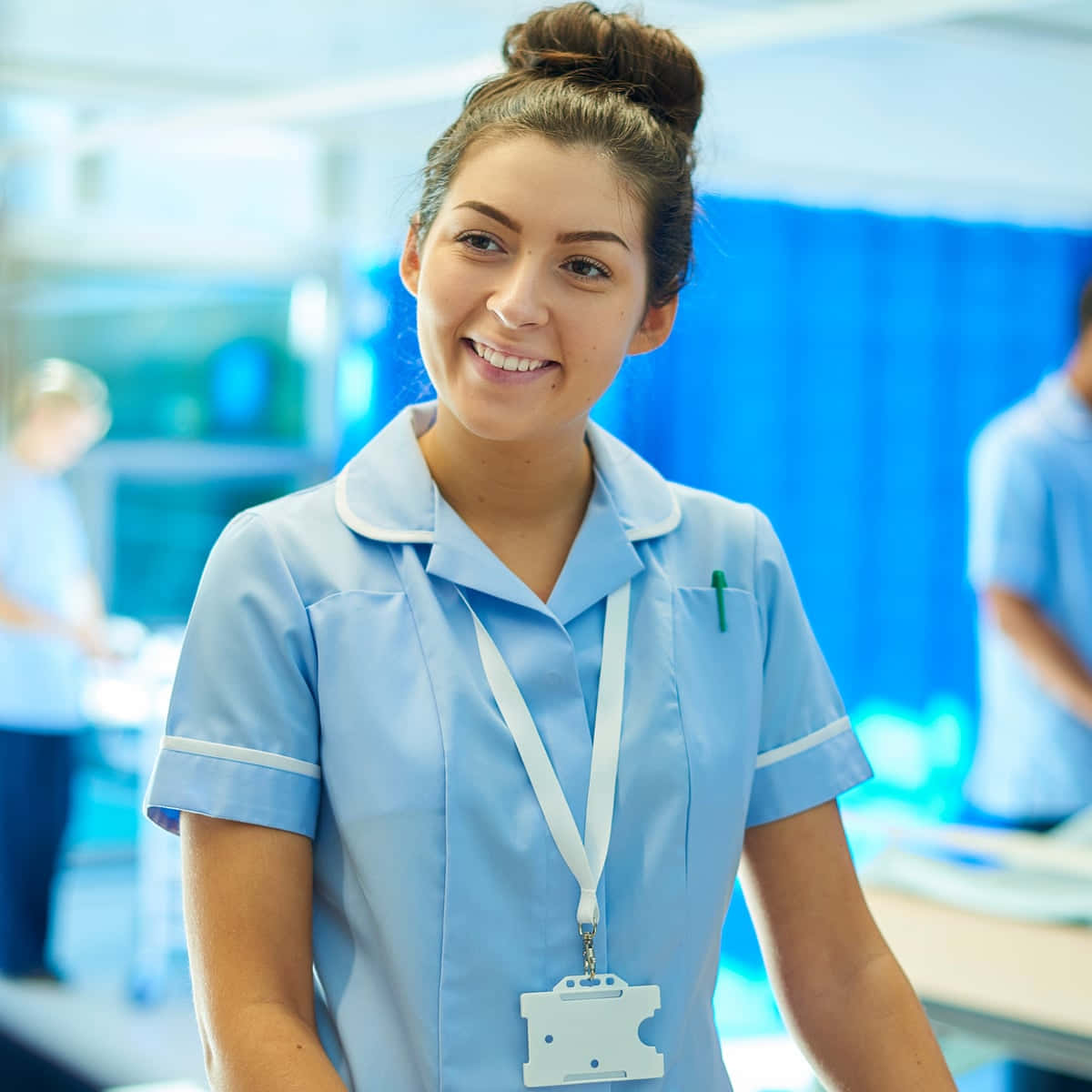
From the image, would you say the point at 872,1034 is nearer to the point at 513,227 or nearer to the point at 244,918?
the point at 244,918

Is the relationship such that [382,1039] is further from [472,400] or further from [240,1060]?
[472,400]

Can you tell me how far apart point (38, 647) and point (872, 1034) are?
3.63 meters

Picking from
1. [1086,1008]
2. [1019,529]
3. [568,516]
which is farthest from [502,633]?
[1019,529]

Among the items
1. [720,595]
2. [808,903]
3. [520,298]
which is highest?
[520,298]

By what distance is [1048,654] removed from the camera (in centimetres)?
284

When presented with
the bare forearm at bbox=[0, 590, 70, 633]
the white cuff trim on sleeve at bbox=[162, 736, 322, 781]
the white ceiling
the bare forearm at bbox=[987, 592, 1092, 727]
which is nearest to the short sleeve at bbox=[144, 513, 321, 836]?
the white cuff trim on sleeve at bbox=[162, 736, 322, 781]

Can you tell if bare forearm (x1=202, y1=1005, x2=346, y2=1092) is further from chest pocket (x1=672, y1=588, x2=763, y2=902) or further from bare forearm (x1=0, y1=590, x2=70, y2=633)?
bare forearm (x1=0, y1=590, x2=70, y2=633)

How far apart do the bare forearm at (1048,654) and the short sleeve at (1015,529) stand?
0.04 m

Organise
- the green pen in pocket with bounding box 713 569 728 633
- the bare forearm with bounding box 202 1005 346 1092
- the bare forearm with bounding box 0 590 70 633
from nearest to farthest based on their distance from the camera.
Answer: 1. the bare forearm with bounding box 202 1005 346 1092
2. the green pen in pocket with bounding box 713 569 728 633
3. the bare forearm with bounding box 0 590 70 633

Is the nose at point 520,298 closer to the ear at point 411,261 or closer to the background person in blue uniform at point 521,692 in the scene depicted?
the background person in blue uniform at point 521,692

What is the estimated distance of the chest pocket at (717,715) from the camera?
3.87 feet

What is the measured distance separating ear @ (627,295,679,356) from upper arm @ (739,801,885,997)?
43 centimetres

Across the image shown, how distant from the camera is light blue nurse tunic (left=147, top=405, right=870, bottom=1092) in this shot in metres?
1.09

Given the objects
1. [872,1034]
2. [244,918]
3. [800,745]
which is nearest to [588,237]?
[800,745]
